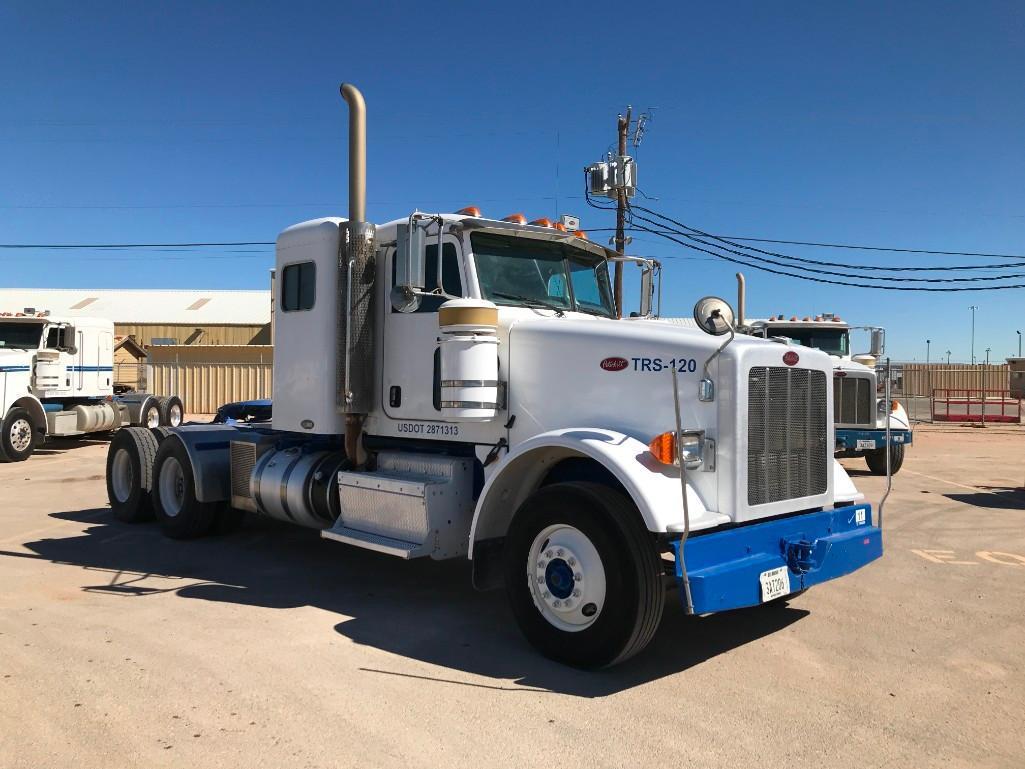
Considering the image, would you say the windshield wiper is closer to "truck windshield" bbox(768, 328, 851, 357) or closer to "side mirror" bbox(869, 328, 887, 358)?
"side mirror" bbox(869, 328, 887, 358)

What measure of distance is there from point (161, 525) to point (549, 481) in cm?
521

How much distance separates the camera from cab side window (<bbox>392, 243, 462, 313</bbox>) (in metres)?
5.74

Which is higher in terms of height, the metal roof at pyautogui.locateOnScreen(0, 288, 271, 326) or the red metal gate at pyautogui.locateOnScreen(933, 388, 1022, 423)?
the metal roof at pyautogui.locateOnScreen(0, 288, 271, 326)

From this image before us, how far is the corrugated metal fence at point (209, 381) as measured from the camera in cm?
2855

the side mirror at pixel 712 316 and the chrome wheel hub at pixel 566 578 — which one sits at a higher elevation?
the side mirror at pixel 712 316

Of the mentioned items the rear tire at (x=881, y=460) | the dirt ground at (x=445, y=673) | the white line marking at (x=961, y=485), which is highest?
the rear tire at (x=881, y=460)

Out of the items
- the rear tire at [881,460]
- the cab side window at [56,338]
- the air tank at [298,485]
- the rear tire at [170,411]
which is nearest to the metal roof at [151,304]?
the rear tire at [170,411]

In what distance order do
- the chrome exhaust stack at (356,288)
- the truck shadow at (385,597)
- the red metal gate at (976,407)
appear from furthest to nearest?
the red metal gate at (976,407) < the chrome exhaust stack at (356,288) < the truck shadow at (385,597)

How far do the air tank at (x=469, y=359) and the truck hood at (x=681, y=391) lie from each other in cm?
22

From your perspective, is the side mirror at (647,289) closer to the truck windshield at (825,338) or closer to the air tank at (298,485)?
the air tank at (298,485)

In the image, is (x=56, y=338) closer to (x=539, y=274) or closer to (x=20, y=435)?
(x=20, y=435)

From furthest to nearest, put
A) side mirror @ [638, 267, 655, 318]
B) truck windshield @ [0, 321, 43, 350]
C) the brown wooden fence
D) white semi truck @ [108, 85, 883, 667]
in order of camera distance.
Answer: the brown wooden fence, truck windshield @ [0, 321, 43, 350], side mirror @ [638, 267, 655, 318], white semi truck @ [108, 85, 883, 667]

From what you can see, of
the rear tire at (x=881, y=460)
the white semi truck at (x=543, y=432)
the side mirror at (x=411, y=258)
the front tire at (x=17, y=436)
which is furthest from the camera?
the front tire at (x=17, y=436)

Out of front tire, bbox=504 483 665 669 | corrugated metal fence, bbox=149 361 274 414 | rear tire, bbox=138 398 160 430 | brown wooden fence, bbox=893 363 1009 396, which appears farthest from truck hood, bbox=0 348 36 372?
brown wooden fence, bbox=893 363 1009 396
